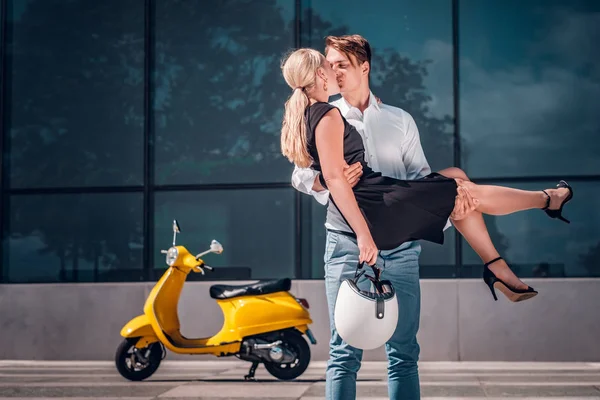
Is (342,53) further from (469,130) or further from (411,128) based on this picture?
(469,130)

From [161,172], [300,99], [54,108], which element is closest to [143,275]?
[161,172]

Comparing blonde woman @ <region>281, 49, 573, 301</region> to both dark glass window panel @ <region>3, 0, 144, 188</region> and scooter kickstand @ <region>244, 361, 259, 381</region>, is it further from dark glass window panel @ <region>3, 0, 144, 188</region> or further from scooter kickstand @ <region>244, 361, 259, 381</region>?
dark glass window panel @ <region>3, 0, 144, 188</region>

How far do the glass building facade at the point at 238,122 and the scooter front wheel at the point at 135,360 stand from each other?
2.29 m

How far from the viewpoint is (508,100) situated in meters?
10.9

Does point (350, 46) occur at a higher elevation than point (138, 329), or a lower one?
higher

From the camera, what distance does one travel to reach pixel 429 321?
10.5 m

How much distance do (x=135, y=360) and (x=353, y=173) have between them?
5418 millimetres

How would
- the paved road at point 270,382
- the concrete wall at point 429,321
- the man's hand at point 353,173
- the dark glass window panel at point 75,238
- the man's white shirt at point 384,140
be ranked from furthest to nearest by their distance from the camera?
the dark glass window panel at point 75,238 < the concrete wall at point 429,321 < the paved road at point 270,382 < the man's white shirt at point 384,140 < the man's hand at point 353,173

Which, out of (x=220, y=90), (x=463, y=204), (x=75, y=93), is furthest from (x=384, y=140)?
(x=75, y=93)

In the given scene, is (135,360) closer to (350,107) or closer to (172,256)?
(172,256)

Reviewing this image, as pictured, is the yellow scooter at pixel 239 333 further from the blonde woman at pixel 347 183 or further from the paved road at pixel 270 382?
the blonde woman at pixel 347 183

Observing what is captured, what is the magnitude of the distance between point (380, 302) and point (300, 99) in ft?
3.12

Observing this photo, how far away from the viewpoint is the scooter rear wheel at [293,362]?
28.4ft

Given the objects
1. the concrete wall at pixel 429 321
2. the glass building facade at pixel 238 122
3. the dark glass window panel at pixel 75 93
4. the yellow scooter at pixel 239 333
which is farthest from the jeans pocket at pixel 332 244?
the dark glass window panel at pixel 75 93
